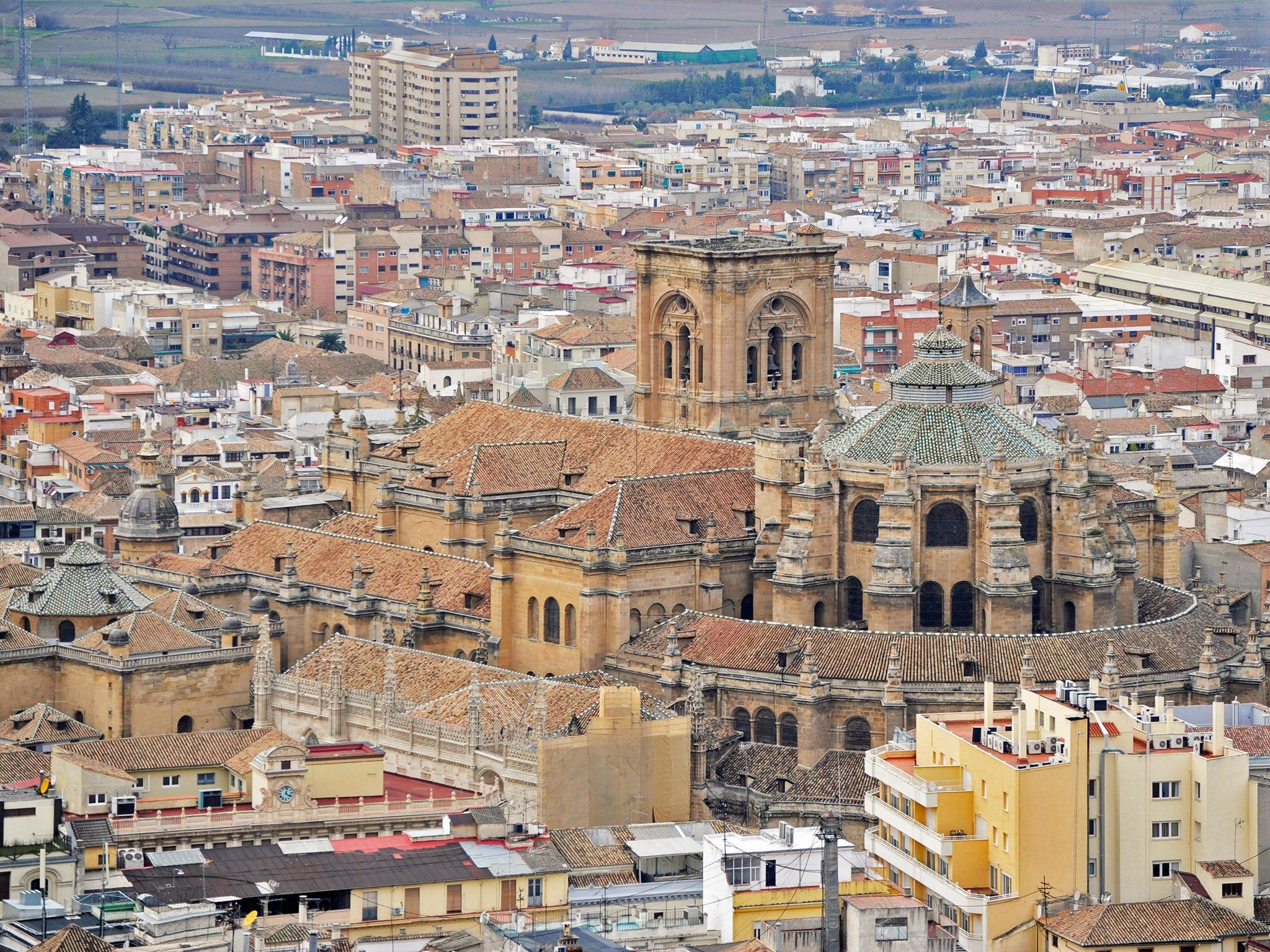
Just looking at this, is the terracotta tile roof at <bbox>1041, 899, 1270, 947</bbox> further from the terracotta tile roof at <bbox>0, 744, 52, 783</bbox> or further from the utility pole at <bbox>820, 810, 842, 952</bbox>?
the terracotta tile roof at <bbox>0, 744, 52, 783</bbox>

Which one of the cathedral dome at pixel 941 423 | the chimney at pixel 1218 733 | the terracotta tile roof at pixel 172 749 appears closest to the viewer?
the chimney at pixel 1218 733

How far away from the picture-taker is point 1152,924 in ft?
361

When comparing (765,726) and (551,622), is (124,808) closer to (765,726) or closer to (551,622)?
(765,726)

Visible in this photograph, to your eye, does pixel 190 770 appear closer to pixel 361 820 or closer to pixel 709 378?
pixel 361 820

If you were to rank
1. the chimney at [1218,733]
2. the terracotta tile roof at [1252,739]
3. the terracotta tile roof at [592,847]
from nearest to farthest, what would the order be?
the chimney at [1218,733], the terracotta tile roof at [592,847], the terracotta tile roof at [1252,739]

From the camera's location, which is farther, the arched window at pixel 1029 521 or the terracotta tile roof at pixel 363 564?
the terracotta tile roof at pixel 363 564

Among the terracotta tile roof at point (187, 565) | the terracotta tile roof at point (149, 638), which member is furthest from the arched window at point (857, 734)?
the terracotta tile roof at point (187, 565)

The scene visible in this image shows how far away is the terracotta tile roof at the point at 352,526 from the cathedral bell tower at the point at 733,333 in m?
12.2

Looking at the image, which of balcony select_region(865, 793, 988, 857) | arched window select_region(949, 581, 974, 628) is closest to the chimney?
Answer: balcony select_region(865, 793, 988, 857)

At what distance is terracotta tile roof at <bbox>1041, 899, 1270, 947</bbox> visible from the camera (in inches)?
4304

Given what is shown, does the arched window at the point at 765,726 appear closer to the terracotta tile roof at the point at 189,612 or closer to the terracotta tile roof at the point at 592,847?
the terracotta tile roof at the point at 592,847

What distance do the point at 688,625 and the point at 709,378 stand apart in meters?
21.8

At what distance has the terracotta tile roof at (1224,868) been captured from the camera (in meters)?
113

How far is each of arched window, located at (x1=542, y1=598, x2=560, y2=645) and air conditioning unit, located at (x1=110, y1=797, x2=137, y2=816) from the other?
84.1ft
